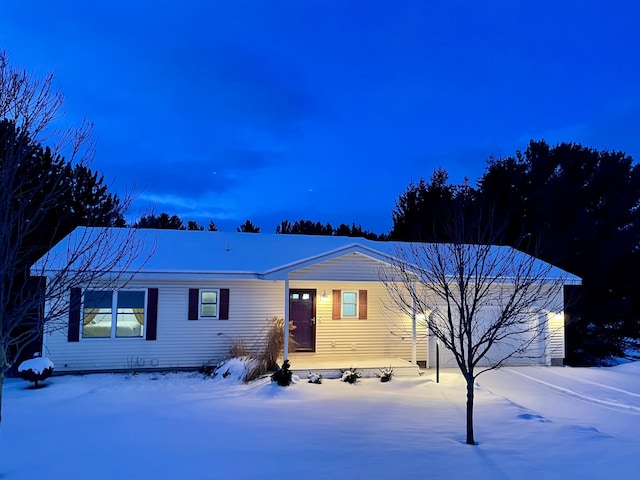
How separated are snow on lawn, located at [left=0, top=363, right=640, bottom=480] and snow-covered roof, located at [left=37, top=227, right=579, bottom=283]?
8.70 ft

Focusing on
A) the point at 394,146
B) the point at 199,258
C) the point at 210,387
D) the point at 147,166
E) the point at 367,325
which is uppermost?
the point at 394,146

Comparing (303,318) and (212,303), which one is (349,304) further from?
(212,303)

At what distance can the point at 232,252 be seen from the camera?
1290cm

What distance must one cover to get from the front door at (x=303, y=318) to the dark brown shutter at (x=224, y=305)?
1.92m

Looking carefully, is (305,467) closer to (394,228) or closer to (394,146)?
(394,228)

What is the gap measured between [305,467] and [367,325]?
8142 mm

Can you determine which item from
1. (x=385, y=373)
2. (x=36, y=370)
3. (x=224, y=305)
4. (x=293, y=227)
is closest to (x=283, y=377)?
(x=385, y=373)

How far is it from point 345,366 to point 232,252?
4.66 meters

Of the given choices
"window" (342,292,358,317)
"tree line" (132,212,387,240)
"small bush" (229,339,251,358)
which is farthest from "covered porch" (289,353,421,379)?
"tree line" (132,212,387,240)

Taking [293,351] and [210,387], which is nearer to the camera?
[210,387]

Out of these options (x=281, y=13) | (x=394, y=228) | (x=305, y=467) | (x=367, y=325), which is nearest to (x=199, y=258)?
(x=367, y=325)

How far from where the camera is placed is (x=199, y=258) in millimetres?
11938

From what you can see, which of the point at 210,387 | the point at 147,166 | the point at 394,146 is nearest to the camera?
the point at 210,387

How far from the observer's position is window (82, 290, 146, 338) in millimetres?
10930
